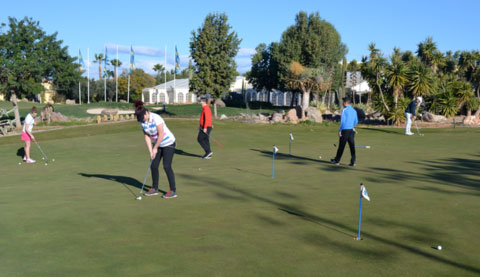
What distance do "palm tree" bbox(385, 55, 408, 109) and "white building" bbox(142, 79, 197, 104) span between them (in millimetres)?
66942

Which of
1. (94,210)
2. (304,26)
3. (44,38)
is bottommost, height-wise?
(94,210)

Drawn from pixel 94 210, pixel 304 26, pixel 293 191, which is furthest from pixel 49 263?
pixel 304 26

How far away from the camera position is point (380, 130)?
2641cm

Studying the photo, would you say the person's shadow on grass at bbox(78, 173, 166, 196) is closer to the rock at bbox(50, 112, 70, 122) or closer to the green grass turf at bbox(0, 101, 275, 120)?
the rock at bbox(50, 112, 70, 122)

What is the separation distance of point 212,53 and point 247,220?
3825 centimetres

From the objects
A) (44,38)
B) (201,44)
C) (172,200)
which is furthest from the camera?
(201,44)

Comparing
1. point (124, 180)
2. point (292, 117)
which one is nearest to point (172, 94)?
point (292, 117)

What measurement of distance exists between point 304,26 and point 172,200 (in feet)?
191

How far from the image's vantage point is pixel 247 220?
23.8ft

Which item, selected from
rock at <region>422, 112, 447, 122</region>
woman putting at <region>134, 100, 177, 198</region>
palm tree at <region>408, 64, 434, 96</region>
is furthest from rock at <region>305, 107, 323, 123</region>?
woman putting at <region>134, 100, 177, 198</region>

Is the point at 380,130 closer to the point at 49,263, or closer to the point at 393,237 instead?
the point at 393,237

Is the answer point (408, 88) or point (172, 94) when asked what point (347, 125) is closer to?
point (408, 88)

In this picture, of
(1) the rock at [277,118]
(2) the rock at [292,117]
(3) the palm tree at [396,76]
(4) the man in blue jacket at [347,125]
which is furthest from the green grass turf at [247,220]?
(1) the rock at [277,118]

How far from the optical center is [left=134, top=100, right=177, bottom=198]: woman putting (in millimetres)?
8734
